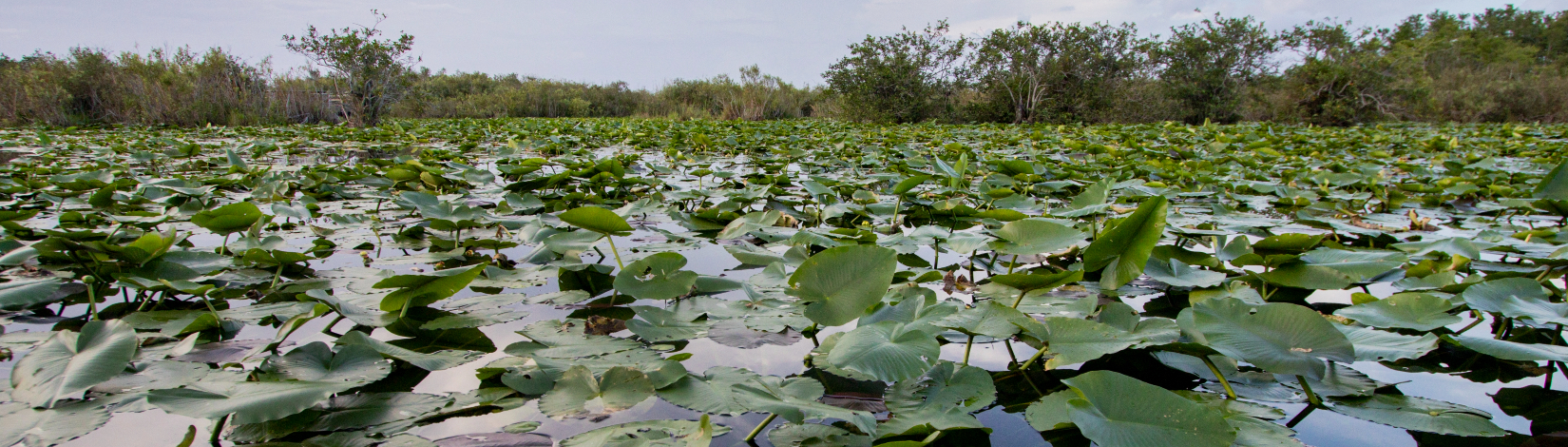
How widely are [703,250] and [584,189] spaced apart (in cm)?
96

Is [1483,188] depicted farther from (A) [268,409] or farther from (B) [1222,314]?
(A) [268,409]

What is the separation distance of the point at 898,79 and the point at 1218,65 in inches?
234

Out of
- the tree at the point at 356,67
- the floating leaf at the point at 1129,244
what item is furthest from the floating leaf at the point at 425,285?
the tree at the point at 356,67

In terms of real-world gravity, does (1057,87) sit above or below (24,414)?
above

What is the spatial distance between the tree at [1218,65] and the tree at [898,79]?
164 inches

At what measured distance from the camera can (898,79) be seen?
39.1 ft

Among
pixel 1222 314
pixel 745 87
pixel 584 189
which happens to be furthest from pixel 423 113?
pixel 1222 314

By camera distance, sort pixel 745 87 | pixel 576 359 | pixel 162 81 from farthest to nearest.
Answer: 1. pixel 745 87
2. pixel 162 81
3. pixel 576 359

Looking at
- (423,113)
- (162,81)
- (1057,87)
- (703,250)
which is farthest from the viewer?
(423,113)

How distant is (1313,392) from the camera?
704 millimetres

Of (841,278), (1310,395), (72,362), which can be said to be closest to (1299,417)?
(1310,395)

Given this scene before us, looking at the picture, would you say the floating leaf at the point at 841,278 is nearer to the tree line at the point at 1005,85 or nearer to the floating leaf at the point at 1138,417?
the floating leaf at the point at 1138,417

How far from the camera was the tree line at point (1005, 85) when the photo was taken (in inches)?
351

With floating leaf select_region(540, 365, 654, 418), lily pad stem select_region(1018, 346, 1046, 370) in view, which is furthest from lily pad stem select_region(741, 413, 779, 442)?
lily pad stem select_region(1018, 346, 1046, 370)
